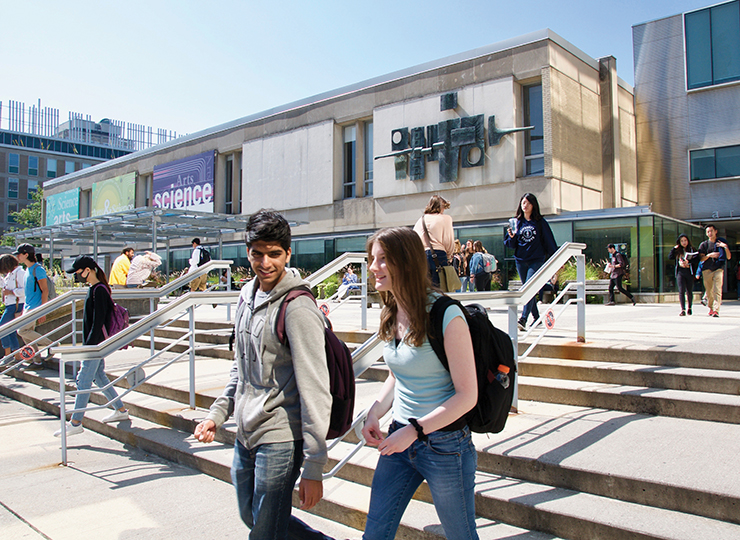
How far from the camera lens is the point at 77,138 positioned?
80188mm

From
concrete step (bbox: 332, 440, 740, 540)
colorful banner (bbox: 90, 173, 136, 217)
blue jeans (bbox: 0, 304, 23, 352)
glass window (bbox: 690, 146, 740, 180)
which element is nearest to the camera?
concrete step (bbox: 332, 440, 740, 540)

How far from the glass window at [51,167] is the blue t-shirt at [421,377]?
8391cm

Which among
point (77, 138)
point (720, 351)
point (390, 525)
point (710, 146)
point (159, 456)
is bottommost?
point (159, 456)

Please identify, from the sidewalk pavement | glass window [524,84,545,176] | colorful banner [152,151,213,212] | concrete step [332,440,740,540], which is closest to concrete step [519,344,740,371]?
the sidewalk pavement

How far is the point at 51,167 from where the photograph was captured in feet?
241

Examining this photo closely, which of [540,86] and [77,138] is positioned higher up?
[77,138]

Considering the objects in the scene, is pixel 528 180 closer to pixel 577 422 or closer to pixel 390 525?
pixel 577 422

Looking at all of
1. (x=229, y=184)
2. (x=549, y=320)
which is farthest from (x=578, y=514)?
(x=229, y=184)

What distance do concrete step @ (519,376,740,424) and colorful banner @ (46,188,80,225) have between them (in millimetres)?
43387

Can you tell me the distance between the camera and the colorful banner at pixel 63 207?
41250mm

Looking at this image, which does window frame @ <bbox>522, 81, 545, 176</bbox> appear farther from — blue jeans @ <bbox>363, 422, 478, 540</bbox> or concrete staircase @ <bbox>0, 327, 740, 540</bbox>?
blue jeans @ <bbox>363, 422, 478, 540</bbox>

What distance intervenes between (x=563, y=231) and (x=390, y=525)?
1722cm

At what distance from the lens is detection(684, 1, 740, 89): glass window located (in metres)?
20.6

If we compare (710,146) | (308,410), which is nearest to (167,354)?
(308,410)
